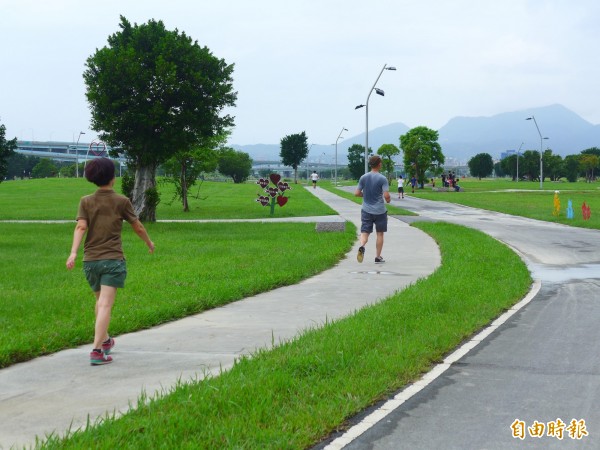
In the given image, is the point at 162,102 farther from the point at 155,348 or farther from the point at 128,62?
the point at 155,348

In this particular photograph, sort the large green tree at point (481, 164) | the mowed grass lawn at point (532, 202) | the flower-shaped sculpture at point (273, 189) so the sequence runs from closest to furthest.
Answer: the mowed grass lawn at point (532, 202)
the flower-shaped sculpture at point (273, 189)
the large green tree at point (481, 164)

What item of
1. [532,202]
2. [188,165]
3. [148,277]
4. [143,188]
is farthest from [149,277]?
[532,202]

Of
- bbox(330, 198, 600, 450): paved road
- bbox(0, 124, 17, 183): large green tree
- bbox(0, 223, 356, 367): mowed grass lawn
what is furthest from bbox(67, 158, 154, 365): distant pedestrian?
bbox(0, 124, 17, 183): large green tree

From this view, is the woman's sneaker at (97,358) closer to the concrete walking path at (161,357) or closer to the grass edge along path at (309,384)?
the concrete walking path at (161,357)

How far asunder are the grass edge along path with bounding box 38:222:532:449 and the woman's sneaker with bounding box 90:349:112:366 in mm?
1130

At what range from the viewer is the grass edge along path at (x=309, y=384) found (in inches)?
173

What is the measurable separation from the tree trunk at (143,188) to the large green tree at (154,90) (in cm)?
110

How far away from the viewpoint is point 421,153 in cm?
8500

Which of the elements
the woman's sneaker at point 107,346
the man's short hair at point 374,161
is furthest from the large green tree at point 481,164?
the woman's sneaker at point 107,346

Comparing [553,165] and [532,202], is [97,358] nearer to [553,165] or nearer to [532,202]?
[532,202]

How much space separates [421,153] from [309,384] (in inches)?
3194

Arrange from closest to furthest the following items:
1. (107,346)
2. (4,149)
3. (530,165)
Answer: (107,346) → (4,149) → (530,165)

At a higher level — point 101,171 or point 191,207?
point 101,171

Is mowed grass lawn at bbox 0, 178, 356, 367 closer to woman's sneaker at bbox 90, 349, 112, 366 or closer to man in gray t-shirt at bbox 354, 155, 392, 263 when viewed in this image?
woman's sneaker at bbox 90, 349, 112, 366
